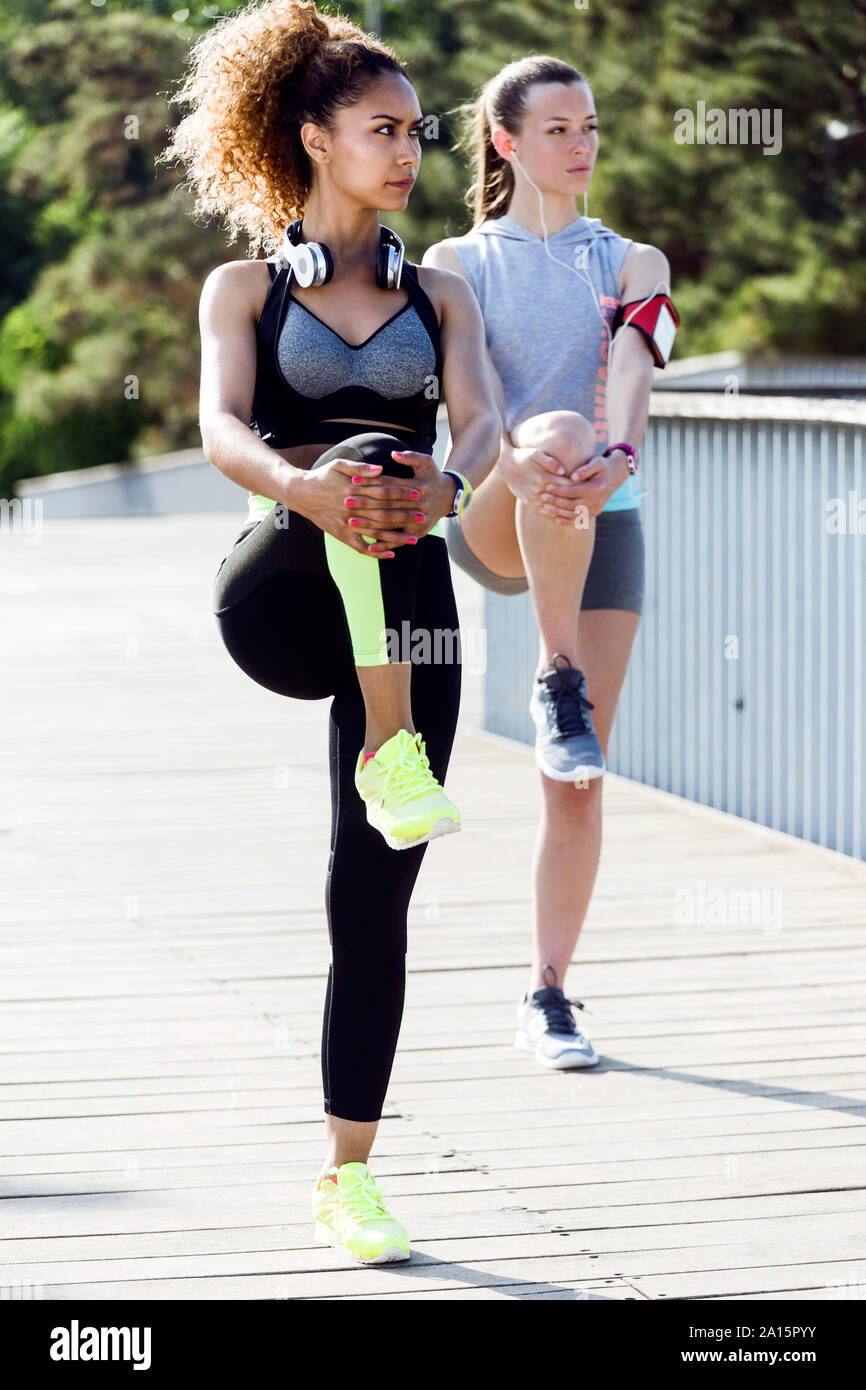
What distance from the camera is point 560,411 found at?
132 inches

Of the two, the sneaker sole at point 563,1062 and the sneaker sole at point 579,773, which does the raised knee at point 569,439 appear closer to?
the sneaker sole at point 579,773

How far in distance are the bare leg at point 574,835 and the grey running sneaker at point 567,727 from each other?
0.39 ft

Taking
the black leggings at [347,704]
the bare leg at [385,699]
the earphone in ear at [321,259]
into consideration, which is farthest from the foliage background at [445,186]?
the bare leg at [385,699]

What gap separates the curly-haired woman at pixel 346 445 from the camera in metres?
2.41

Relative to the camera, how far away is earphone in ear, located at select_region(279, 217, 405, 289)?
8.32ft

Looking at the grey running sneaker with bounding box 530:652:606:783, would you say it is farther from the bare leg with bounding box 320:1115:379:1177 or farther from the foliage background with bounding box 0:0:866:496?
the foliage background with bounding box 0:0:866:496

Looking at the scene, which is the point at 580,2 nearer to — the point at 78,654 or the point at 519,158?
the point at 78,654

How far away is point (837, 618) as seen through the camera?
5.36 metres

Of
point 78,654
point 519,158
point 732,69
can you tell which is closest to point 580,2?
point 732,69

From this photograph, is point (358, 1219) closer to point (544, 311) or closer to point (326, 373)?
point (326, 373)

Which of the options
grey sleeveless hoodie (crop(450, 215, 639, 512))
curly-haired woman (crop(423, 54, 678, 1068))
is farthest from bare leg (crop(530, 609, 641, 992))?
grey sleeveless hoodie (crop(450, 215, 639, 512))

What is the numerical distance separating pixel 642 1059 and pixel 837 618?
2098 millimetres

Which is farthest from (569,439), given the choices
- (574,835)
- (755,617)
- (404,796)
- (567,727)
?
(755,617)
